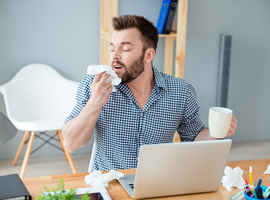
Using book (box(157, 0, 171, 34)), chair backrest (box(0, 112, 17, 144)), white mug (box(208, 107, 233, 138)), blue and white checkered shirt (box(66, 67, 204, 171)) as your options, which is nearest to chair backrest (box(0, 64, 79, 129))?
book (box(157, 0, 171, 34))

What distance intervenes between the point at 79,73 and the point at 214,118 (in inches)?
81.1

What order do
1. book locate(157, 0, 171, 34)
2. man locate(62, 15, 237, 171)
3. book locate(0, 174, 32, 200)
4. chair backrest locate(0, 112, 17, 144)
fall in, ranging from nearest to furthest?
chair backrest locate(0, 112, 17, 144) → book locate(0, 174, 32, 200) → man locate(62, 15, 237, 171) → book locate(157, 0, 171, 34)

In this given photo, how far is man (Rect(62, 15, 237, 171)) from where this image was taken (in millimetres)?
1534

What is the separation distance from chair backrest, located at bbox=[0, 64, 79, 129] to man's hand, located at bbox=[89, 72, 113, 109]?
1360mm

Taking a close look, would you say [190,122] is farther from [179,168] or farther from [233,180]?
[179,168]

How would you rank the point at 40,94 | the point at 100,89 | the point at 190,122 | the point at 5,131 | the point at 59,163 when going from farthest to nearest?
the point at 59,163
the point at 40,94
the point at 190,122
the point at 100,89
the point at 5,131

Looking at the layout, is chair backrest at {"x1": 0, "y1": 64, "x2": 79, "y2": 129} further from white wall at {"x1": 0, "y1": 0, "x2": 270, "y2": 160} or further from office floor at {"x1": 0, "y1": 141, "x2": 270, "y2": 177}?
office floor at {"x1": 0, "y1": 141, "x2": 270, "y2": 177}

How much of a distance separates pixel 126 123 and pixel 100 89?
0.81ft

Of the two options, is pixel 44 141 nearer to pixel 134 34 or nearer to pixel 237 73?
pixel 134 34

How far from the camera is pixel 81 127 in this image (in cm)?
142

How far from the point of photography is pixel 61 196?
0.78 metres

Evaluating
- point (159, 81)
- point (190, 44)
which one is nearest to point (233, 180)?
point (159, 81)

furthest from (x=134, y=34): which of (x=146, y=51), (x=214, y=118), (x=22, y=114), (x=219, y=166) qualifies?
(x=22, y=114)

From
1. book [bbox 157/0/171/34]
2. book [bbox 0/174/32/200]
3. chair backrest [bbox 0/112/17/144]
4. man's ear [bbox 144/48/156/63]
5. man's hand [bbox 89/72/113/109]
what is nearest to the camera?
chair backrest [bbox 0/112/17/144]
